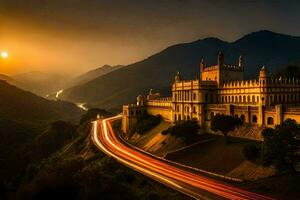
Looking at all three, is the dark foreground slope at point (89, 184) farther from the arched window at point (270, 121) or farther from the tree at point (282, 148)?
the arched window at point (270, 121)

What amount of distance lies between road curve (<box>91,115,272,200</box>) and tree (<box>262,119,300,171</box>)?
23.1ft

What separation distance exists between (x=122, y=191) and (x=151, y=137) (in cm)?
5595

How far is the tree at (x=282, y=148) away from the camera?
46.1 m

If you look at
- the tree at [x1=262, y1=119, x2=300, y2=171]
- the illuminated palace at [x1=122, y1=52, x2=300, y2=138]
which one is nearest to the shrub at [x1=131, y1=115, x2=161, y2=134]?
the illuminated palace at [x1=122, y1=52, x2=300, y2=138]

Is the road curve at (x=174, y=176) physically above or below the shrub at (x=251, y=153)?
below

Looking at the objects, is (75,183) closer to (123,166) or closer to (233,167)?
(123,166)

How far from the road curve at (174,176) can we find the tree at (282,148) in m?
7.04

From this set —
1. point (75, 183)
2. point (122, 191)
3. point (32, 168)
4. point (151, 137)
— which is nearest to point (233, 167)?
point (122, 191)

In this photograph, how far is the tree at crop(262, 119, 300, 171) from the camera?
151 feet

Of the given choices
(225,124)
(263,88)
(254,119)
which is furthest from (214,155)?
(263,88)

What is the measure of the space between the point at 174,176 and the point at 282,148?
21.3 meters

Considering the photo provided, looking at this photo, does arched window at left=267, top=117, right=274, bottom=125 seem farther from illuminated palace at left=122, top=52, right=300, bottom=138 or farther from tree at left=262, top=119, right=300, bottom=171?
tree at left=262, top=119, right=300, bottom=171

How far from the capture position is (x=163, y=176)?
5803cm

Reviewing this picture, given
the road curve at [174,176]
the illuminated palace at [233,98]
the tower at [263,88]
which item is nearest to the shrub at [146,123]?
the illuminated palace at [233,98]
